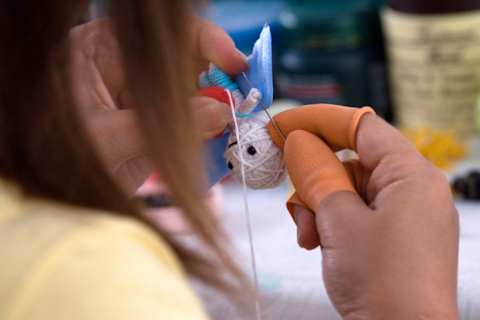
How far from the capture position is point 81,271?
0.24 meters

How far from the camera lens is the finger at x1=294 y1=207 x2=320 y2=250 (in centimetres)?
44

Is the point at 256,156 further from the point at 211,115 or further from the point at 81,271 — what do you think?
the point at 81,271

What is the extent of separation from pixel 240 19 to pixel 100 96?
579mm

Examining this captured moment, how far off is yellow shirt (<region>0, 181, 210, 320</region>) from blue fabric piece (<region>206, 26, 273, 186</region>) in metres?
0.19

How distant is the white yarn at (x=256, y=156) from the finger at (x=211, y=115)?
2 centimetres

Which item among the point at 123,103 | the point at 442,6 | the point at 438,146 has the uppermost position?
the point at 123,103

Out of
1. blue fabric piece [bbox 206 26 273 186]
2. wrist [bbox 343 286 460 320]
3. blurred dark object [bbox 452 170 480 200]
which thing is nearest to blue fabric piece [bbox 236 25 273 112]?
blue fabric piece [bbox 206 26 273 186]

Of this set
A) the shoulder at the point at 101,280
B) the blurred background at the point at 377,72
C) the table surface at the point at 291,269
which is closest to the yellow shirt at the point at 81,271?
the shoulder at the point at 101,280

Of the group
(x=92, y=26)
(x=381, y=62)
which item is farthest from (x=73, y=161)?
(x=381, y=62)

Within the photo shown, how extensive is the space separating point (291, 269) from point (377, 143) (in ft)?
0.57

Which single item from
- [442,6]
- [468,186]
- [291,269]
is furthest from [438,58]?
[291,269]

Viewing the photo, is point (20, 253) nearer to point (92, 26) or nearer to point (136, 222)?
point (136, 222)

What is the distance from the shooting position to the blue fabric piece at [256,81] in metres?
0.45

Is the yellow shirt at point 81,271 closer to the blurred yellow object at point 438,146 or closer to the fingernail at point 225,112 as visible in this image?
the fingernail at point 225,112
